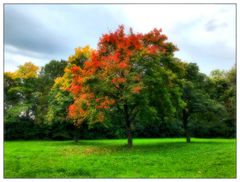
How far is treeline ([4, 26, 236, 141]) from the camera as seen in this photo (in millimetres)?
26328

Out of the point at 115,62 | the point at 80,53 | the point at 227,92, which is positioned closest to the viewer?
the point at 115,62

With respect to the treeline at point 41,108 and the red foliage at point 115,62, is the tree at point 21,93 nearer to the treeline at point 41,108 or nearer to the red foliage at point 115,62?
the treeline at point 41,108

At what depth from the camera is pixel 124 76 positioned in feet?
86.3

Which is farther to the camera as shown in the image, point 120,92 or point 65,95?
point 65,95

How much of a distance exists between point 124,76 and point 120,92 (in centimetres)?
150

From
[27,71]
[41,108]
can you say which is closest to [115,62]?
[41,108]

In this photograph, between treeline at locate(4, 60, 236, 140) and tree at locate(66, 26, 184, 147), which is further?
treeline at locate(4, 60, 236, 140)

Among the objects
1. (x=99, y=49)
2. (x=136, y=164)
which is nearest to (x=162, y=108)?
(x=99, y=49)

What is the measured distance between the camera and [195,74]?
1517 inches

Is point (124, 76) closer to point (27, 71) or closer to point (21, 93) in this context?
point (27, 71)

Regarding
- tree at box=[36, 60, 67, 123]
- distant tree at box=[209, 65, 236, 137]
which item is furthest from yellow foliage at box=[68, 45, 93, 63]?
distant tree at box=[209, 65, 236, 137]

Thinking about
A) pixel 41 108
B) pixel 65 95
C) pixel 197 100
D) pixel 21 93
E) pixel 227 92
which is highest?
pixel 227 92

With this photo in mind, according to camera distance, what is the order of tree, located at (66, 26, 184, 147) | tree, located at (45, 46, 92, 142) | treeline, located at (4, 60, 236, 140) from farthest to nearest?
treeline, located at (4, 60, 236, 140), tree, located at (45, 46, 92, 142), tree, located at (66, 26, 184, 147)

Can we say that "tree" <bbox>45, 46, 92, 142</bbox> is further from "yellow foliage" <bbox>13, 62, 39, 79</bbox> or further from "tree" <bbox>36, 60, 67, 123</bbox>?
"yellow foliage" <bbox>13, 62, 39, 79</bbox>
